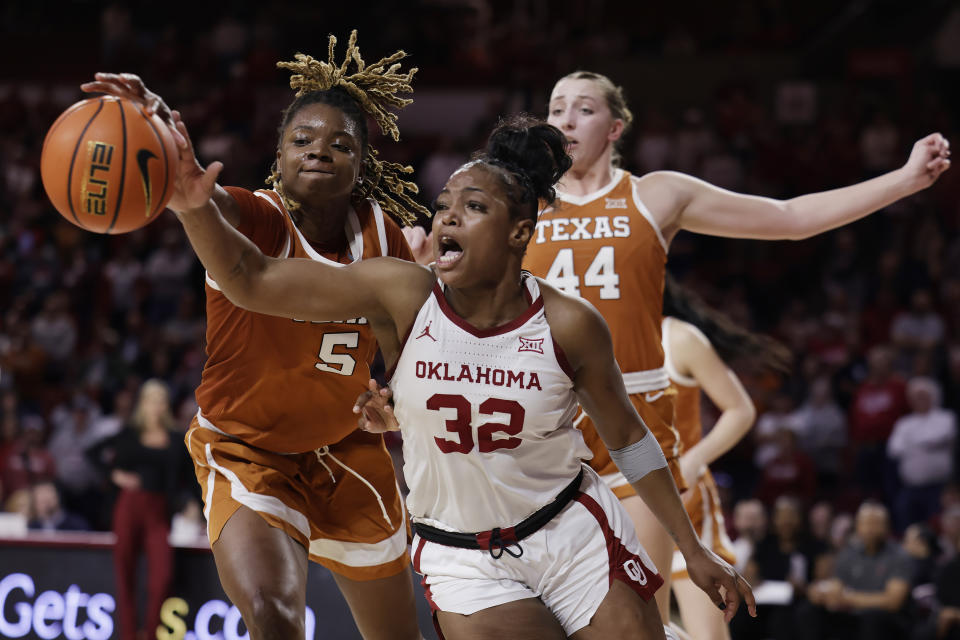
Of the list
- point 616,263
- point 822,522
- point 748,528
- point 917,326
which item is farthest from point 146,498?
point 917,326

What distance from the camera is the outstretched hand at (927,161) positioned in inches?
162

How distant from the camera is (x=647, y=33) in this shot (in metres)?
15.0

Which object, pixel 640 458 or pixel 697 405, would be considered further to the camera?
pixel 697 405

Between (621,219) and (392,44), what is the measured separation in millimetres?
10135

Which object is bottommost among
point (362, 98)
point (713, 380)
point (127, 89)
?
point (713, 380)

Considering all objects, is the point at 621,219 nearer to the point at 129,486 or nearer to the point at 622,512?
the point at 622,512

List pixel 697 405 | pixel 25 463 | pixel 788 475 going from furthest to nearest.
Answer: pixel 25 463
pixel 788 475
pixel 697 405

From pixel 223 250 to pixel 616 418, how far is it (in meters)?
1.07

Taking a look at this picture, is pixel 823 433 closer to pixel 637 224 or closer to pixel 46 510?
pixel 637 224

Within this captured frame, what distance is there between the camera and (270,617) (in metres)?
3.19

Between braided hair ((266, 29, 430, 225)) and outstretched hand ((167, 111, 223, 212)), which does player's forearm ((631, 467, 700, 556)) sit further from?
outstretched hand ((167, 111, 223, 212))

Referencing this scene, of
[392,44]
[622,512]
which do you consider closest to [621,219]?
[622,512]

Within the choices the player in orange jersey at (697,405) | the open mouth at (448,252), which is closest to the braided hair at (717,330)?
the player in orange jersey at (697,405)

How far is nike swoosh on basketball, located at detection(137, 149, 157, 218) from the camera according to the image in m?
2.91
